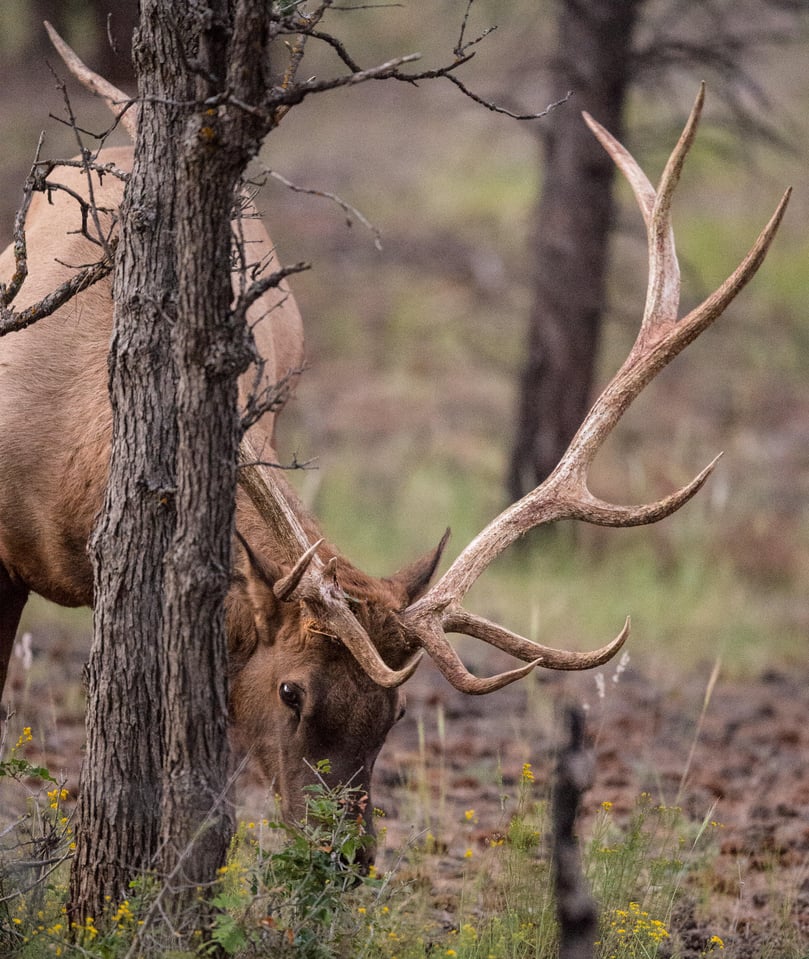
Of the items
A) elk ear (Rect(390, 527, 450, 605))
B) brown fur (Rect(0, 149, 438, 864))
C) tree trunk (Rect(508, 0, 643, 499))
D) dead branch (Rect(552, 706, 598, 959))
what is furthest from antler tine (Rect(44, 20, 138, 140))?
A: tree trunk (Rect(508, 0, 643, 499))

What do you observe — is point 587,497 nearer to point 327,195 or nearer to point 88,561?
point 327,195

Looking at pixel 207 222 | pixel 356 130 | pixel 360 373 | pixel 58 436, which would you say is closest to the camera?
pixel 207 222

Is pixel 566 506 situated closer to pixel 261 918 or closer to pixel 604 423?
pixel 604 423

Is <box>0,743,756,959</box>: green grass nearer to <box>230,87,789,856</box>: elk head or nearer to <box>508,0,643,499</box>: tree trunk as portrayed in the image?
<box>230,87,789,856</box>: elk head

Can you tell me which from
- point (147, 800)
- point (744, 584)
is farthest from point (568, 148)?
point (147, 800)

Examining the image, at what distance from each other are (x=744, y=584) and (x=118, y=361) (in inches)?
274

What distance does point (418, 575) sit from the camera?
4.30m

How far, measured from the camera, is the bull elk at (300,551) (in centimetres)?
372

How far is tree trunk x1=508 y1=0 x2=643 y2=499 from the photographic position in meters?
8.75

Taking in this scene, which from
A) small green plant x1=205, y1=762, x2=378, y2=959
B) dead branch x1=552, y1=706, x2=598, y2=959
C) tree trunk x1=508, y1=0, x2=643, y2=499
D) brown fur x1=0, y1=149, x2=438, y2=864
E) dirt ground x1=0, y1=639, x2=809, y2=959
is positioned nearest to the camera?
dead branch x1=552, y1=706, x2=598, y2=959

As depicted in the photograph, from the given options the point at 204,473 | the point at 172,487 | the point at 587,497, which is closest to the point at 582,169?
the point at 587,497

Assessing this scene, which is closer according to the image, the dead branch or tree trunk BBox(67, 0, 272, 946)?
the dead branch

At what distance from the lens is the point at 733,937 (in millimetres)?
4141

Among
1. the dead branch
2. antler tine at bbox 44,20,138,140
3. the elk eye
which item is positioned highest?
antler tine at bbox 44,20,138,140
